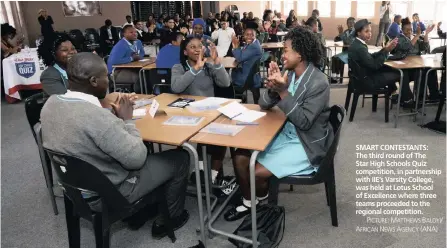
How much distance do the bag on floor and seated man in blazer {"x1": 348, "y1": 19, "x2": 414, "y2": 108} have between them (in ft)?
8.06

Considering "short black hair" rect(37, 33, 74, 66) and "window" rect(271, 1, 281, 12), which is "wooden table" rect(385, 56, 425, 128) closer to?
"short black hair" rect(37, 33, 74, 66)

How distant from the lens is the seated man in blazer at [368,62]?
3.99 meters

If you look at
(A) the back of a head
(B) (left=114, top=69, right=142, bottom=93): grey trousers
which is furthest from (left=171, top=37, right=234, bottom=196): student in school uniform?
(B) (left=114, top=69, right=142, bottom=93): grey trousers

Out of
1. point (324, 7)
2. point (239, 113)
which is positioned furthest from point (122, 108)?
point (324, 7)

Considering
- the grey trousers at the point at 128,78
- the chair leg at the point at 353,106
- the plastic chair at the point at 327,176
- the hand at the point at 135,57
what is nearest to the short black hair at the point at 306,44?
the plastic chair at the point at 327,176

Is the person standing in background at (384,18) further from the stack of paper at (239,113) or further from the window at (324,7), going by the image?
the stack of paper at (239,113)

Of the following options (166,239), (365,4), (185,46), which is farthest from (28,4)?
(365,4)

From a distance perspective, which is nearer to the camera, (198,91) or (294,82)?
(294,82)

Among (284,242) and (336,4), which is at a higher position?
(336,4)

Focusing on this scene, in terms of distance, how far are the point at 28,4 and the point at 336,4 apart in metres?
10.4

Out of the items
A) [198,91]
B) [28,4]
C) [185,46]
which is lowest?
[198,91]

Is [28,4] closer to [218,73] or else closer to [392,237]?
[218,73]

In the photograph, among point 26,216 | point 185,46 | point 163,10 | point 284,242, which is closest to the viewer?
point 284,242

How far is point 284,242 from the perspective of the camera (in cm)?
226
